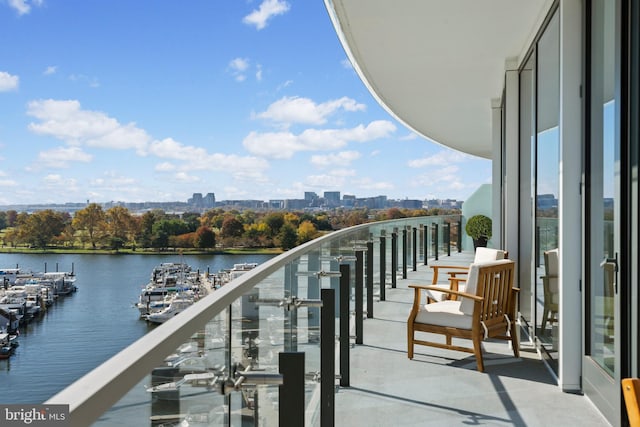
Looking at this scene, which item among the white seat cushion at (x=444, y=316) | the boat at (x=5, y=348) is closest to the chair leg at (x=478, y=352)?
the white seat cushion at (x=444, y=316)

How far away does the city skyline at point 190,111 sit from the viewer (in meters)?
54.2

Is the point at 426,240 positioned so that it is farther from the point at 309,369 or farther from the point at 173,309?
the point at 173,309

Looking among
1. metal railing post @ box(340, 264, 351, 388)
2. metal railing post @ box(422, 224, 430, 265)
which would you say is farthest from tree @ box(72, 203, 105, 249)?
metal railing post @ box(340, 264, 351, 388)

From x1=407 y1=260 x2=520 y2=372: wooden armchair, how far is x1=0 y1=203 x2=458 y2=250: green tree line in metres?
15.0

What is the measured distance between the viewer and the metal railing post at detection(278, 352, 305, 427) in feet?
5.93

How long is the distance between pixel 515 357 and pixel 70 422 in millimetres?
4522

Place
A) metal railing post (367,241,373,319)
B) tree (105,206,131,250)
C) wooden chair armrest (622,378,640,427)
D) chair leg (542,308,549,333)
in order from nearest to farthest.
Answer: wooden chair armrest (622,378,640,427)
chair leg (542,308,549,333)
metal railing post (367,241,373,319)
tree (105,206,131,250)

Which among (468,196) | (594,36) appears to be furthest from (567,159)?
(468,196)

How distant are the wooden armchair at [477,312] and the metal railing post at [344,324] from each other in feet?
2.20

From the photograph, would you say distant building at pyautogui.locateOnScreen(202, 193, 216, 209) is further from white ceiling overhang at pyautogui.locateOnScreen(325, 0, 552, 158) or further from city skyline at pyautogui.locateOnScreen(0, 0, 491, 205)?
white ceiling overhang at pyautogui.locateOnScreen(325, 0, 552, 158)

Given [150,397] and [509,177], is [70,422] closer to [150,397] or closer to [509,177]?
[150,397]

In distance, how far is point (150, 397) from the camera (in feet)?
3.12

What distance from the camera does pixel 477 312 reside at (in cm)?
431

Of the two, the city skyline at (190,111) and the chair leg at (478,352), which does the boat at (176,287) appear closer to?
the chair leg at (478,352)
